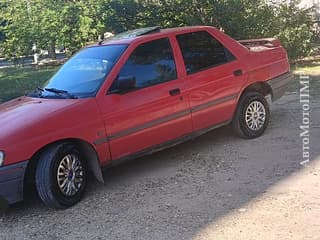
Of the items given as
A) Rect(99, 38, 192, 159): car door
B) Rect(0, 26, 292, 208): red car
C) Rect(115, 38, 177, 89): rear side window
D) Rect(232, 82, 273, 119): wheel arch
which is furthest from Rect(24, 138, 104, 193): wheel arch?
Rect(232, 82, 273, 119): wheel arch

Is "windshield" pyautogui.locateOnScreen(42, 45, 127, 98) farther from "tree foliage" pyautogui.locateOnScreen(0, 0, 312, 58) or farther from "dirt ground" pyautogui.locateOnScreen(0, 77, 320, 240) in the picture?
"tree foliage" pyautogui.locateOnScreen(0, 0, 312, 58)

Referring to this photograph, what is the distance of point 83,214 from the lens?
15.6ft

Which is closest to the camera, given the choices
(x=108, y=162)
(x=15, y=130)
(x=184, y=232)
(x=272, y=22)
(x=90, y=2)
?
(x=184, y=232)

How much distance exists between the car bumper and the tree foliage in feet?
21.3

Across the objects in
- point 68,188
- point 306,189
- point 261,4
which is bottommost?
point 306,189

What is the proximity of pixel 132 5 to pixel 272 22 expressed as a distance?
4.00 metres

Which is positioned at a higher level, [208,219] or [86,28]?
[86,28]

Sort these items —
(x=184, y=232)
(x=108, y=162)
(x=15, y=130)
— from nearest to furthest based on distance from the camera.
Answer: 1. (x=184, y=232)
2. (x=15, y=130)
3. (x=108, y=162)

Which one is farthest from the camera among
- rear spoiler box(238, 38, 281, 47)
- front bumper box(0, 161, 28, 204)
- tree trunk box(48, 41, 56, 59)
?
tree trunk box(48, 41, 56, 59)

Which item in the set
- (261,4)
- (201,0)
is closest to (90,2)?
(201,0)

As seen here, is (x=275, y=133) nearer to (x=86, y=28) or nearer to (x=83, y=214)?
(x=83, y=214)

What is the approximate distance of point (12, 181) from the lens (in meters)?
4.59

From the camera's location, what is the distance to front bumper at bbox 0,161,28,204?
→ 4543 millimetres

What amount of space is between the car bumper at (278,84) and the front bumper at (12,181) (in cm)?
377
